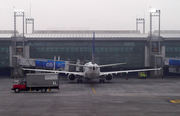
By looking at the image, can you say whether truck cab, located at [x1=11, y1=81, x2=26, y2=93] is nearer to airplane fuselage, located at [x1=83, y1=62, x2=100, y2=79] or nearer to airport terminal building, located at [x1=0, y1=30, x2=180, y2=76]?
airplane fuselage, located at [x1=83, y1=62, x2=100, y2=79]

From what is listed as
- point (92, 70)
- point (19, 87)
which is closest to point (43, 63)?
point (92, 70)

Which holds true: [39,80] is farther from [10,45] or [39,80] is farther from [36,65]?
[10,45]

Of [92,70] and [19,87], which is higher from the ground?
[92,70]

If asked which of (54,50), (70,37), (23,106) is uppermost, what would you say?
(70,37)

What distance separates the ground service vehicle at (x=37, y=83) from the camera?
4178cm

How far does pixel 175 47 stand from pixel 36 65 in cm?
5533

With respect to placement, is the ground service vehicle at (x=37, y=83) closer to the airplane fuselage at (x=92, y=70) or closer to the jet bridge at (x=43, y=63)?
the airplane fuselage at (x=92, y=70)

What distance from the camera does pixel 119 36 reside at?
291ft

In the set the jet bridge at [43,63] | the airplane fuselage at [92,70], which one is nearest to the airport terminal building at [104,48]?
the jet bridge at [43,63]

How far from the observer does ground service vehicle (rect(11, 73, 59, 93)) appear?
41.8 m

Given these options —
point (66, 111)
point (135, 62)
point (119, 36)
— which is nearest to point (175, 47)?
point (135, 62)

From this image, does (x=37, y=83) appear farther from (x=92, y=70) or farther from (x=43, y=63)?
(x=43, y=63)

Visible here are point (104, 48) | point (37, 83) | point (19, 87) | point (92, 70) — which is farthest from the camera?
point (104, 48)

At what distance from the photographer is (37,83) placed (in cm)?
4206
